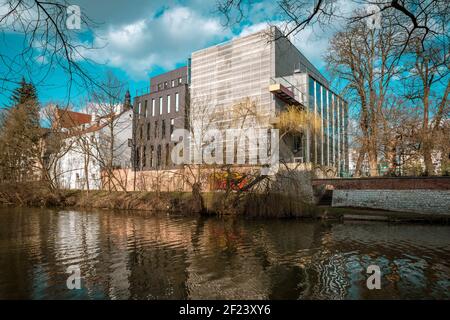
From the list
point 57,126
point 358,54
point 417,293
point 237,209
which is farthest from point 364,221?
point 57,126

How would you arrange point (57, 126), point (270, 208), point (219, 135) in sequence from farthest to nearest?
1. point (219, 135)
2. point (57, 126)
3. point (270, 208)

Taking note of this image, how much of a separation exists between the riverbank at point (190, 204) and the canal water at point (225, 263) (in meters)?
2.84

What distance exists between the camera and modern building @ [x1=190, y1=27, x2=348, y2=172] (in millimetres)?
28641

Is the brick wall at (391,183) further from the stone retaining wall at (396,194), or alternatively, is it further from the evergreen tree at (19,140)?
the evergreen tree at (19,140)

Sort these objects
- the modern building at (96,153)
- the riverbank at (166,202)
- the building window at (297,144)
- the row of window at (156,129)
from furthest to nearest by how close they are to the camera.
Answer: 1. the row of window at (156,129)
2. the modern building at (96,153)
3. the building window at (297,144)
4. the riverbank at (166,202)

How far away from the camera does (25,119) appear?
83.9 ft

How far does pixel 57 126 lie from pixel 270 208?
824 inches

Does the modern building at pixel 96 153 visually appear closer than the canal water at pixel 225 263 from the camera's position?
No

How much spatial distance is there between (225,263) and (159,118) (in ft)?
111

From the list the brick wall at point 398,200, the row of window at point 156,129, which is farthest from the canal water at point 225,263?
the row of window at point 156,129

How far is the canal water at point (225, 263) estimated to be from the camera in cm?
574

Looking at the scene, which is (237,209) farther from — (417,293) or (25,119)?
(25,119)

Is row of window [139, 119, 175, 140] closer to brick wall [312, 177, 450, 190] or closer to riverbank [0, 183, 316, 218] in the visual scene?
riverbank [0, 183, 316, 218]

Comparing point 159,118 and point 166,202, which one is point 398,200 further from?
point 159,118
